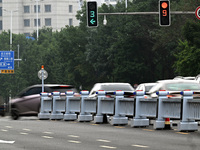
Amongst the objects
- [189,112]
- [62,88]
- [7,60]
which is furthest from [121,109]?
[7,60]

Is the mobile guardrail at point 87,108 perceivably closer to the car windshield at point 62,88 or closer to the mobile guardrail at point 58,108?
the mobile guardrail at point 58,108

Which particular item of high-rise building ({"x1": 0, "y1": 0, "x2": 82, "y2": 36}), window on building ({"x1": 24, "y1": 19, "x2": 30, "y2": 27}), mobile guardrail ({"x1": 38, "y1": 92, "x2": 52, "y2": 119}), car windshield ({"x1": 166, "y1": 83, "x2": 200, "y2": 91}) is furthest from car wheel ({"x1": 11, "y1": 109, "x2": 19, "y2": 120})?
window on building ({"x1": 24, "y1": 19, "x2": 30, "y2": 27})

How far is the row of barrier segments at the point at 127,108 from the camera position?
58.6 ft

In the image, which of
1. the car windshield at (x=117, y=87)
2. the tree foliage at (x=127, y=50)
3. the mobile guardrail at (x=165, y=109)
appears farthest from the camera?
the tree foliage at (x=127, y=50)

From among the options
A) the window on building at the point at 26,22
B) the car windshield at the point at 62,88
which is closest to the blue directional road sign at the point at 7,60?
the car windshield at the point at 62,88

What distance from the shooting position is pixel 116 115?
71.8 ft

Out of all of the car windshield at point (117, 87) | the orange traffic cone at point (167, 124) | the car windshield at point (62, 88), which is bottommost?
the orange traffic cone at point (167, 124)

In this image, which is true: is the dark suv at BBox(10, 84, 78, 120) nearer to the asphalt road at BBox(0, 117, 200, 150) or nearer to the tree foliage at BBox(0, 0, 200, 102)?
the asphalt road at BBox(0, 117, 200, 150)

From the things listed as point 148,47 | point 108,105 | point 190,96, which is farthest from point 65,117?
point 148,47

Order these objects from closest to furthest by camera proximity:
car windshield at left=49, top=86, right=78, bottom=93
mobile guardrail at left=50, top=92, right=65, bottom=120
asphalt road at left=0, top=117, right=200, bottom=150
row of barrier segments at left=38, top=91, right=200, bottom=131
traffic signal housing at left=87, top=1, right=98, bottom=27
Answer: asphalt road at left=0, top=117, right=200, bottom=150 < row of barrier segments at left=38, top=91, right=200, bottom=131 < mobile guardrail at left=50, top=92, right=65, bottom=120 < car windshield at left=49, top=86, right=78, bottom=93 < traffic signal housing at left=87, top=1, right=98, bottom=27

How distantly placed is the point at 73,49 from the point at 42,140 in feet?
253

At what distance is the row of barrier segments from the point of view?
17.9m

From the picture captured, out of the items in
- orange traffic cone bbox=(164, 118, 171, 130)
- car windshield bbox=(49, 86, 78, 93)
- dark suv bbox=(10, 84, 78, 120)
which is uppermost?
car windshield bbox=(49, 86, 78, 93)

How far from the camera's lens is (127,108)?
2145 cm
